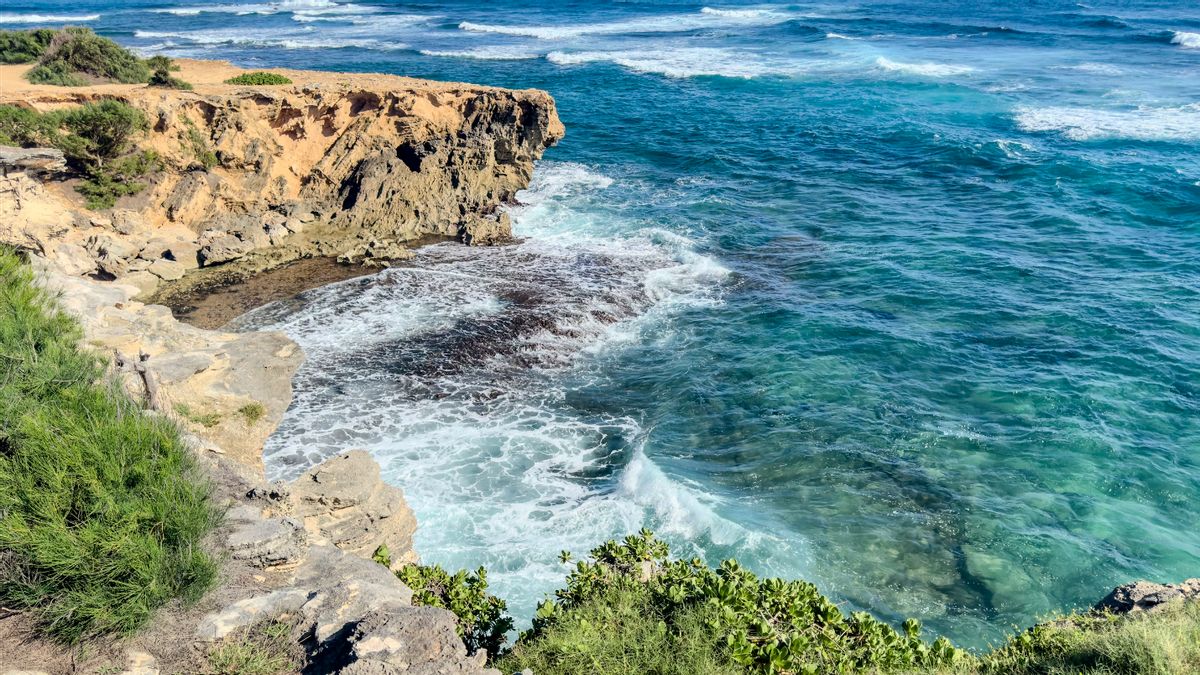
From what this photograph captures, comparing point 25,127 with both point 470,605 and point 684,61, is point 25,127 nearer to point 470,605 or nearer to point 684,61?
point 470,605

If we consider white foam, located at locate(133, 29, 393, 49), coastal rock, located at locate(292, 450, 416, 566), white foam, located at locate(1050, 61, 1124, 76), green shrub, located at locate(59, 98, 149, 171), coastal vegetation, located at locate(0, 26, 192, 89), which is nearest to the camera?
coastal rock, located at locate(292, 450, 416, 566)

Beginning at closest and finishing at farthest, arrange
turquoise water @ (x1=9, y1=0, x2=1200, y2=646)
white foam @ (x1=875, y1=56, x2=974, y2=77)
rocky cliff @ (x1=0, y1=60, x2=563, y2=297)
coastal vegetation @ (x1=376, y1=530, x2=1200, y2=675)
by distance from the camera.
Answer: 1. coastal vegetation @ (x1=376, y1=530, x2=1200, y2=675)
2. turquoise water @ (x1=9, y1=0, x2=1200, y2=646)
3. rocky cliff @ (x1=0, y1=60, x2=563, y2=297)
4. white foam @ (x1=875, y1=56, x2=974, y2=77)

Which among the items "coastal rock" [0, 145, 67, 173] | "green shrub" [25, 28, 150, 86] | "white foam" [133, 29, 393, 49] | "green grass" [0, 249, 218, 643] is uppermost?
"white foam" [133, 29, 393, 49]

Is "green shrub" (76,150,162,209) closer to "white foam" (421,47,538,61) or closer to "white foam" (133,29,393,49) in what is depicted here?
"white foam" (421,47,538,61)

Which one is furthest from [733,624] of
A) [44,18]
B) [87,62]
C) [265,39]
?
[44,18]

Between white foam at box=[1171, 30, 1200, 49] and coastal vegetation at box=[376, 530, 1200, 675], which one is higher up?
white foam at box=[1171, 30, 1200, 49]

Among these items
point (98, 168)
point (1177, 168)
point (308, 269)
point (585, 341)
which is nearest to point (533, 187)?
point (308, 269)

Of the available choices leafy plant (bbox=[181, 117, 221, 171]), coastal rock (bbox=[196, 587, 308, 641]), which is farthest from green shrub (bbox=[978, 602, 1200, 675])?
leafy plant (bbox=[181, 117, 221, 171])
